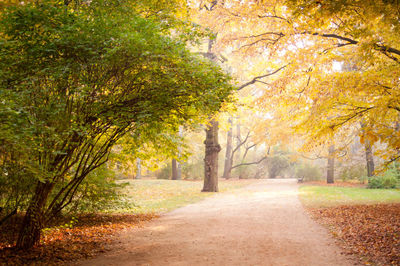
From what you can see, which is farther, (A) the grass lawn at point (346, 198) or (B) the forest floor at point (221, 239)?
(A) the grass lawn at point (346, 198)

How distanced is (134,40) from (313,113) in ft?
20.1

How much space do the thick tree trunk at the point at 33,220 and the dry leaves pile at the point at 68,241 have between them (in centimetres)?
17

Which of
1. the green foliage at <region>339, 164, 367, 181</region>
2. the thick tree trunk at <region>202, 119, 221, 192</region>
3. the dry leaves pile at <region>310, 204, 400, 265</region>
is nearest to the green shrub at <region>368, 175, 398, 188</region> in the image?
the green foliage at <region>339, 164, 367, 181</region>

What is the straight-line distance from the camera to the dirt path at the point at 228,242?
5008 millimetres

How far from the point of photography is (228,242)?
6043 mm

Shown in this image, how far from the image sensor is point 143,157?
24.0ft

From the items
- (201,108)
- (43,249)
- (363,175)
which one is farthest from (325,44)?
(363,175)

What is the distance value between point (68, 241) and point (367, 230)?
679 cm

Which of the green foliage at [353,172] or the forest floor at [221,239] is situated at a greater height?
the green foliage at [353,172]

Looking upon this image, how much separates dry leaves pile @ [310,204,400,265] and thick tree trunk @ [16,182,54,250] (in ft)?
19.1

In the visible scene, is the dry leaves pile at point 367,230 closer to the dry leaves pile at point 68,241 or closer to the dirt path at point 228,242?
the dirt path at point 228,242

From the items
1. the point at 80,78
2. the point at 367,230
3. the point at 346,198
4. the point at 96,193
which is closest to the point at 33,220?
the point at 96,193

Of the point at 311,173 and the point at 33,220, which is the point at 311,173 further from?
the point at 33,220

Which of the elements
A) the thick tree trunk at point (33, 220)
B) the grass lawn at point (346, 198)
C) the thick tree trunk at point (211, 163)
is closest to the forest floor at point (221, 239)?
the thick tree trunk at point (33, 220)
